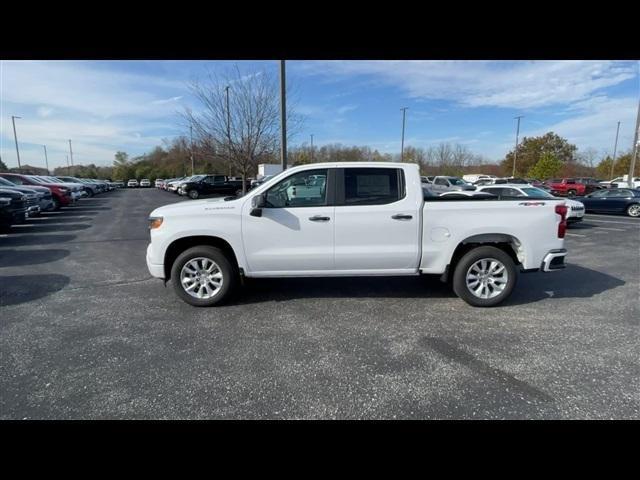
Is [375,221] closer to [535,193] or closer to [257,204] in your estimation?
[257,204]

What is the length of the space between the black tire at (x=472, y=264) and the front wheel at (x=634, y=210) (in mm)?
16643

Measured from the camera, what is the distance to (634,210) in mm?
15359

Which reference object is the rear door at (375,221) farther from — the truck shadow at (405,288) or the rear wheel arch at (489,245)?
the truck shadow at (405,288)

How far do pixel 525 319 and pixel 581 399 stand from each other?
1563 millimetres

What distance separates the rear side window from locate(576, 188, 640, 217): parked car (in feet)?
57.7

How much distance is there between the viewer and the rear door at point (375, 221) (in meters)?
4.22

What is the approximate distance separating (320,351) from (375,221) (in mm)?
1827

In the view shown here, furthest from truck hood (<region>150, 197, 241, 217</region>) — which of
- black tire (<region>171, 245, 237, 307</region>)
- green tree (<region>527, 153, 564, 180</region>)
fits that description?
green tree (<region>527, 153, 564, 180</region>)

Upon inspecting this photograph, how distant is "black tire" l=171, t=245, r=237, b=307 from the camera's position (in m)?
4.27

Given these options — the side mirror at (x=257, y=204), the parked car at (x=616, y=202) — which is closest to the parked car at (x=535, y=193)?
the parked car at (x=616, y=202)
